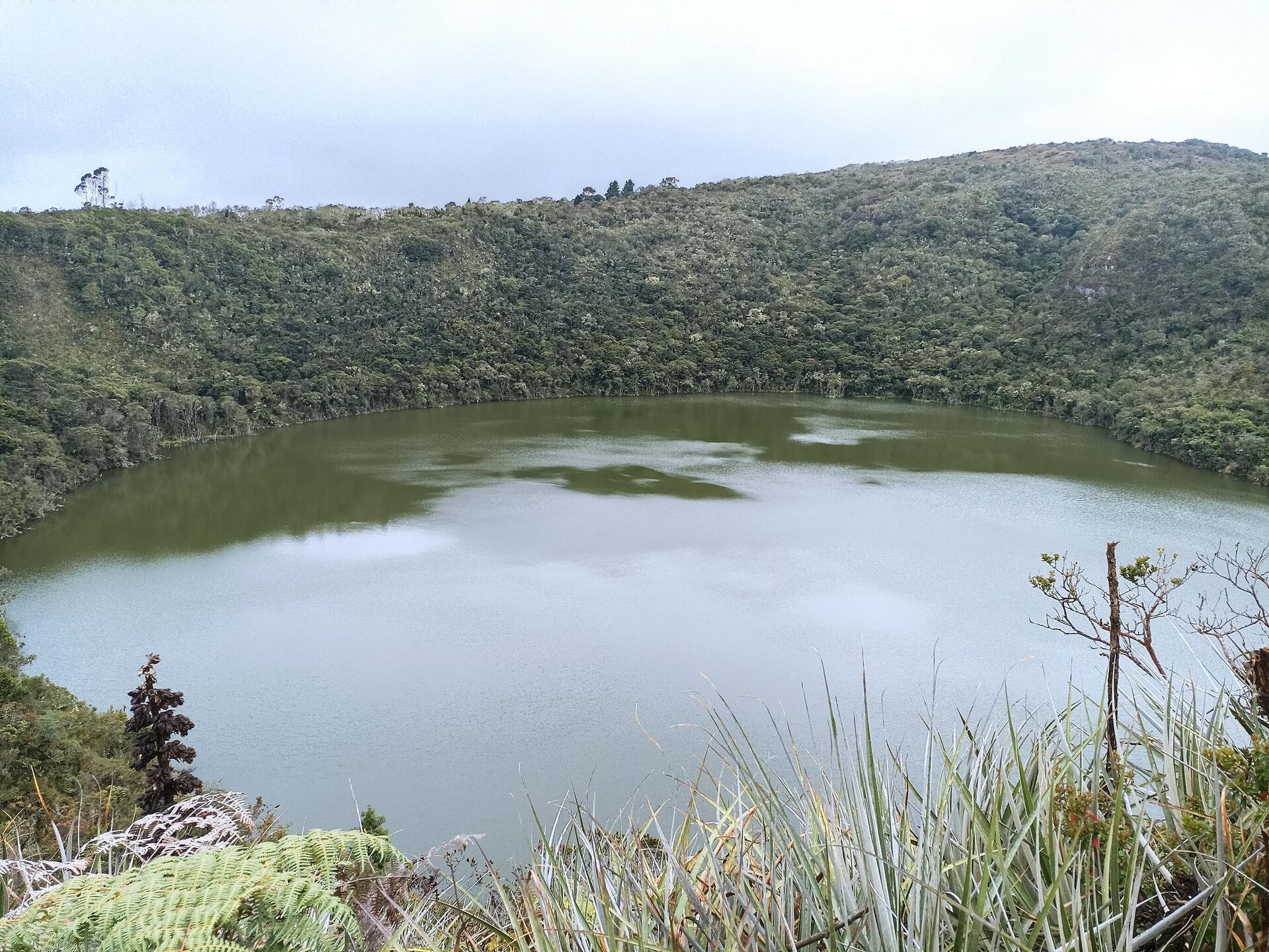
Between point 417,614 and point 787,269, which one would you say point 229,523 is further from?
point 787,269

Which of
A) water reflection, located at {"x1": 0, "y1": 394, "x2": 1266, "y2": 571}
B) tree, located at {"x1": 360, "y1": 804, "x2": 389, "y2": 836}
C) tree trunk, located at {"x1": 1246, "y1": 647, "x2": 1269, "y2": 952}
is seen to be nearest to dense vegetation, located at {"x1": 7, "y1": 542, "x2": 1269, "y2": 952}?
tree trunk, located at {"x1": 1246, "y1": 647, "x2": 1269, "y2": 952}

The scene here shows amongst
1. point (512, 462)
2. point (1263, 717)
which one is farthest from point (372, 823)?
point (512, 462)

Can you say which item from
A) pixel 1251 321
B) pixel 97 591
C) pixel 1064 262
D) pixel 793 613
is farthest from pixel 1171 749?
pixel 1064 262

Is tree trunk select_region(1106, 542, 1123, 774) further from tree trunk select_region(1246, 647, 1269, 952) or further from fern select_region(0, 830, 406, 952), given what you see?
fern select_region(0, 830, 406, 952)

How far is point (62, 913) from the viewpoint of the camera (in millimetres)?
1836

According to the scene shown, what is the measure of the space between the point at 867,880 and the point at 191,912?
1372 millimetres

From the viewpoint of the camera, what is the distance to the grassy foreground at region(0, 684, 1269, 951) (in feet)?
4.59

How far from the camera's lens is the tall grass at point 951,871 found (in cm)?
138

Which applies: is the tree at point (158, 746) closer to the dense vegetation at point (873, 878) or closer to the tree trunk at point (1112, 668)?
the dense vegetation at point (873, 878)

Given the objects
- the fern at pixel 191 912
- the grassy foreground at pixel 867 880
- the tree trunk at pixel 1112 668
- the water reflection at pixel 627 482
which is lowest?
the water reflection at pixel 627 482

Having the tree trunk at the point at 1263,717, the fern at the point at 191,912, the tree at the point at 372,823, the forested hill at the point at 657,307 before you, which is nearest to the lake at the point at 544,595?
the tree at the point at 372,823

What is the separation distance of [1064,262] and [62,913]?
45.8 m

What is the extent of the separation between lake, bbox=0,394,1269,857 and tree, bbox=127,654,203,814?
4.00ft

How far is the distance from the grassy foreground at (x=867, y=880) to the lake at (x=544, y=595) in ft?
2.16
